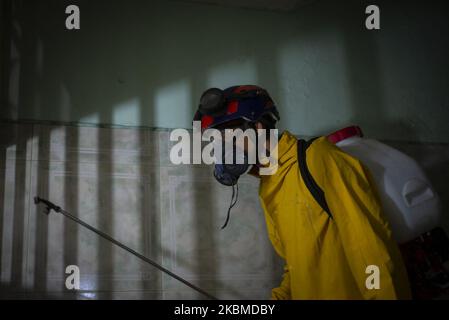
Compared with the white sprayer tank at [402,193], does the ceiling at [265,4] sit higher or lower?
higher

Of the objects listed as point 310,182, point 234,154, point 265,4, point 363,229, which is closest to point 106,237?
point 234,154

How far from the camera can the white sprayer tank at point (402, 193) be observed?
58.8 inches

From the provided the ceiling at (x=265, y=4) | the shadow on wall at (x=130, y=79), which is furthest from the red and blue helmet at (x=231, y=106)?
the ceiling at (x=265, y=4)

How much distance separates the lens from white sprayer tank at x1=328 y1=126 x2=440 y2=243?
149cm

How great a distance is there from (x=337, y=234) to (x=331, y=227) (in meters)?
0.03

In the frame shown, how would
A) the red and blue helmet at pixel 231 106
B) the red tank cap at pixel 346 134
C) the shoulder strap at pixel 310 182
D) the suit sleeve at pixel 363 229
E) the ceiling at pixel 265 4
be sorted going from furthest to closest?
the ceiling at pixel 265 4 < the red tank cap at pixel 346 134 < the red and blue helmet at pixel 231 106 < the shoulder strap at pixel 310 182 < the suit sleeve at pixel 363 229

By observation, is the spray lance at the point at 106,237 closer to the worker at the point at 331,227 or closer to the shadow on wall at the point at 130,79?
the shadow on wall at the point at 130,79

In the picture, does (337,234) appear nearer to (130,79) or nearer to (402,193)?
(402,193)

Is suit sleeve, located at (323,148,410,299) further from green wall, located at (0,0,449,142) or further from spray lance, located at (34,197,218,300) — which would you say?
green wall, located at (0,0,449,142)

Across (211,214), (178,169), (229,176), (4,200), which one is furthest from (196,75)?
(4,200)

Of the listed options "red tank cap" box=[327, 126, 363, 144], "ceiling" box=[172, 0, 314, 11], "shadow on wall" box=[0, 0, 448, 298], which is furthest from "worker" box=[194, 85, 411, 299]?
"ceiling" box=[172, 0, 314, 11]

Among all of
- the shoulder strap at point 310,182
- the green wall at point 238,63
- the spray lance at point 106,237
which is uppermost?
the green wall at point 238,63

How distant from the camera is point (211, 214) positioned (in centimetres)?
225

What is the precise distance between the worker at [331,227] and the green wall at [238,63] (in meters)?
0.95
